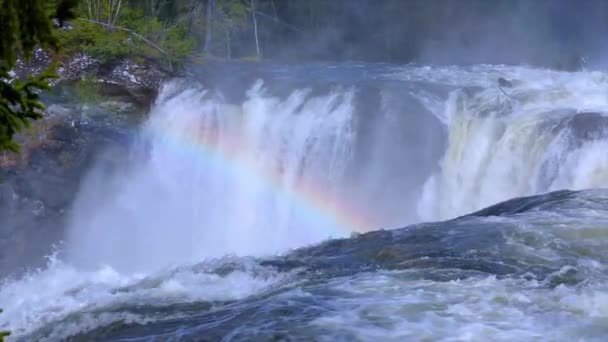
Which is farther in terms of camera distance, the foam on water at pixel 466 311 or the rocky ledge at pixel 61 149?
the rocky ledge at pixel 61 149

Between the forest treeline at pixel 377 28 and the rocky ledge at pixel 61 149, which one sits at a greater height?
the forest treeline at pixel 377 28

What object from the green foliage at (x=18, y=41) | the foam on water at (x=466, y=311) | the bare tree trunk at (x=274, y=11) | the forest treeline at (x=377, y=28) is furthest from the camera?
the bare tree trunk at (x=274, y=11)

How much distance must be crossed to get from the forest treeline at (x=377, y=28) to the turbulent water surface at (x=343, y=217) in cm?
397

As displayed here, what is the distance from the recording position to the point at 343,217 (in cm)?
1454

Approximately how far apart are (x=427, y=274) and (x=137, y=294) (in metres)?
2.83

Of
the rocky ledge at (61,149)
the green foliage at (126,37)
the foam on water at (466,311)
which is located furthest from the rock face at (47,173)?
the foam on water at (466,311)

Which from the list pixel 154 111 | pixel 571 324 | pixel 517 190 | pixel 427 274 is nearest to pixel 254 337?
pixel 427 274

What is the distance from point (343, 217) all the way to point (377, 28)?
13.0 meters

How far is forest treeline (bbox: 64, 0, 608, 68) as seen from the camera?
22.0 meters

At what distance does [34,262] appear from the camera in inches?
551

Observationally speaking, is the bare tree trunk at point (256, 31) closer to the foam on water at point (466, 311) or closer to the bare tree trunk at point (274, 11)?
the bare tree trunk at point (274, 11)

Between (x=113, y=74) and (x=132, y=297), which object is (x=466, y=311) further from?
(x=113, y=74)

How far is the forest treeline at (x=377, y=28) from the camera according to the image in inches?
867

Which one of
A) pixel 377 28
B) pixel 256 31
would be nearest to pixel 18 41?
pixel 256 31
